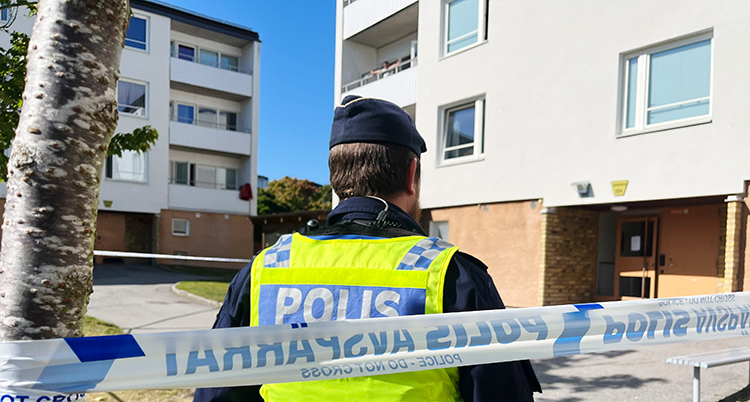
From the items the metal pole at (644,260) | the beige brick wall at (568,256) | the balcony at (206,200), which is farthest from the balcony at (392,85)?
the balcony at (206,200)

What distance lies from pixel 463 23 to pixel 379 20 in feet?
12.3

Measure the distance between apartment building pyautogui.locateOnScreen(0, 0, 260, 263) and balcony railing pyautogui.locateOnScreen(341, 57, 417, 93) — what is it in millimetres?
10855

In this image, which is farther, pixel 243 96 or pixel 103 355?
pixel 243 96

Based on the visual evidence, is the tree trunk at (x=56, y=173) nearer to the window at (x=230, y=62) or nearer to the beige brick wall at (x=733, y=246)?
the beige brick wall at (x=733, y=246)

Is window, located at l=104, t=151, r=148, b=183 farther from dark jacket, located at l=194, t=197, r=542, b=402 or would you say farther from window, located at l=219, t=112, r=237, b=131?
dark jacket, located at l=194, t=197, r=542, b=402

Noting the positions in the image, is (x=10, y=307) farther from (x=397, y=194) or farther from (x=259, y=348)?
(x=397, y=194)

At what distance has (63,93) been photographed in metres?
2.25

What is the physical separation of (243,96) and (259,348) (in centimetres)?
2808

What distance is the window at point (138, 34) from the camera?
24797mm

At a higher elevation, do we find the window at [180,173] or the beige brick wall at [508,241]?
the window at [180,173]

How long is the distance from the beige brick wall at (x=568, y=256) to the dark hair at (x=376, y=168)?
10287 mm

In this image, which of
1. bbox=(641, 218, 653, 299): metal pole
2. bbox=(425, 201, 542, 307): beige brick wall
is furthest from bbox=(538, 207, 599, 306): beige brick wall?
bbox=(641, 218, 653, 299): metal pole

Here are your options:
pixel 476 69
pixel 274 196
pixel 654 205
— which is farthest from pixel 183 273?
pixel 274 196

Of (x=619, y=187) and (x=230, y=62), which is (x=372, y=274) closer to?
(x=619, y=187)
